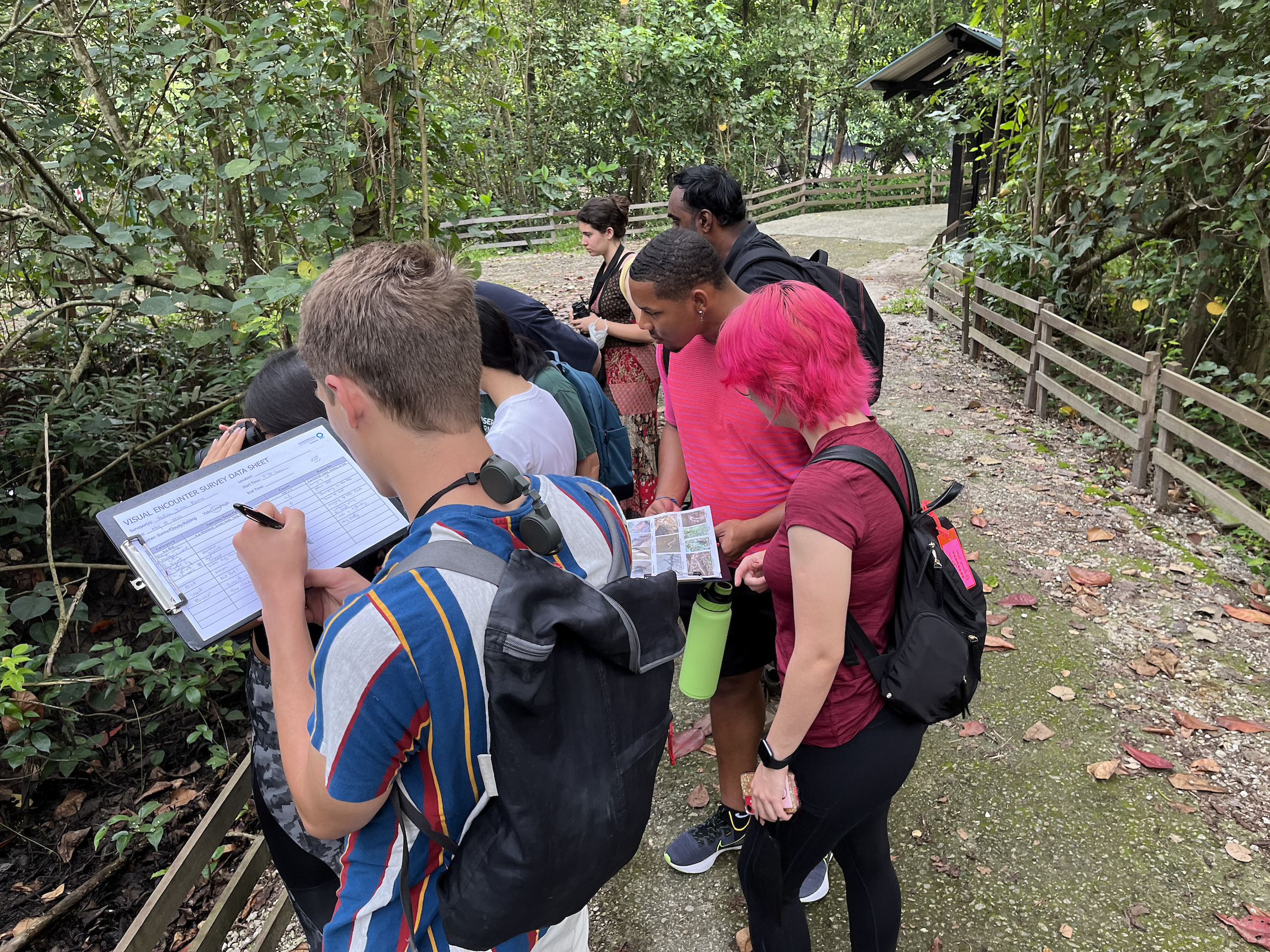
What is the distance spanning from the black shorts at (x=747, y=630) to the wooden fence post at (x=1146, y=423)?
416 cm

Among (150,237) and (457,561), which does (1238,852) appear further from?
(150,237)

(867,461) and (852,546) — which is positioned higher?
(867,461)

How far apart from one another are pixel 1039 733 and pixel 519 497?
3.23 metres

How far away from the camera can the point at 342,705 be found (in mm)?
1062

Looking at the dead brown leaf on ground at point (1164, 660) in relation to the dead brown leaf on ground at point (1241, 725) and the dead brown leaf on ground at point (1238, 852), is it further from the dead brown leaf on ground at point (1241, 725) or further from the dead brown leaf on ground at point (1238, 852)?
the dead brown leaf on ground at point (1238, 852)

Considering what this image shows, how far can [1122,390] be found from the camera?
5559 millimetres

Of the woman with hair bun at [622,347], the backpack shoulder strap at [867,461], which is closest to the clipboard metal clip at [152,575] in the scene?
the backpack shoulder strap at [867,461]

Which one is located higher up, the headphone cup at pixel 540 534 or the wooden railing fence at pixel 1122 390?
the headphone cup at pixel 540 534

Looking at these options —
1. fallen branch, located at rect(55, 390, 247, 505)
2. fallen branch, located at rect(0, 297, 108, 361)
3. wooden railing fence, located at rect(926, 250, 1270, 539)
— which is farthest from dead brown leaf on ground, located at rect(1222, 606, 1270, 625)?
fallen branch, located at rect(0, 297, 108, 361)

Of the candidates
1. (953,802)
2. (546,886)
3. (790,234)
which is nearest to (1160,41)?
(953,802)

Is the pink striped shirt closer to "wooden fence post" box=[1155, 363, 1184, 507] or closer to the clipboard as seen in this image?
the clipboard

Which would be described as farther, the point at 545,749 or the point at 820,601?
the point at 820,601

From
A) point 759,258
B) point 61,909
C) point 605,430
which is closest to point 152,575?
point 605,430

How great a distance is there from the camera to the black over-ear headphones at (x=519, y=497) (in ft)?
3.86
